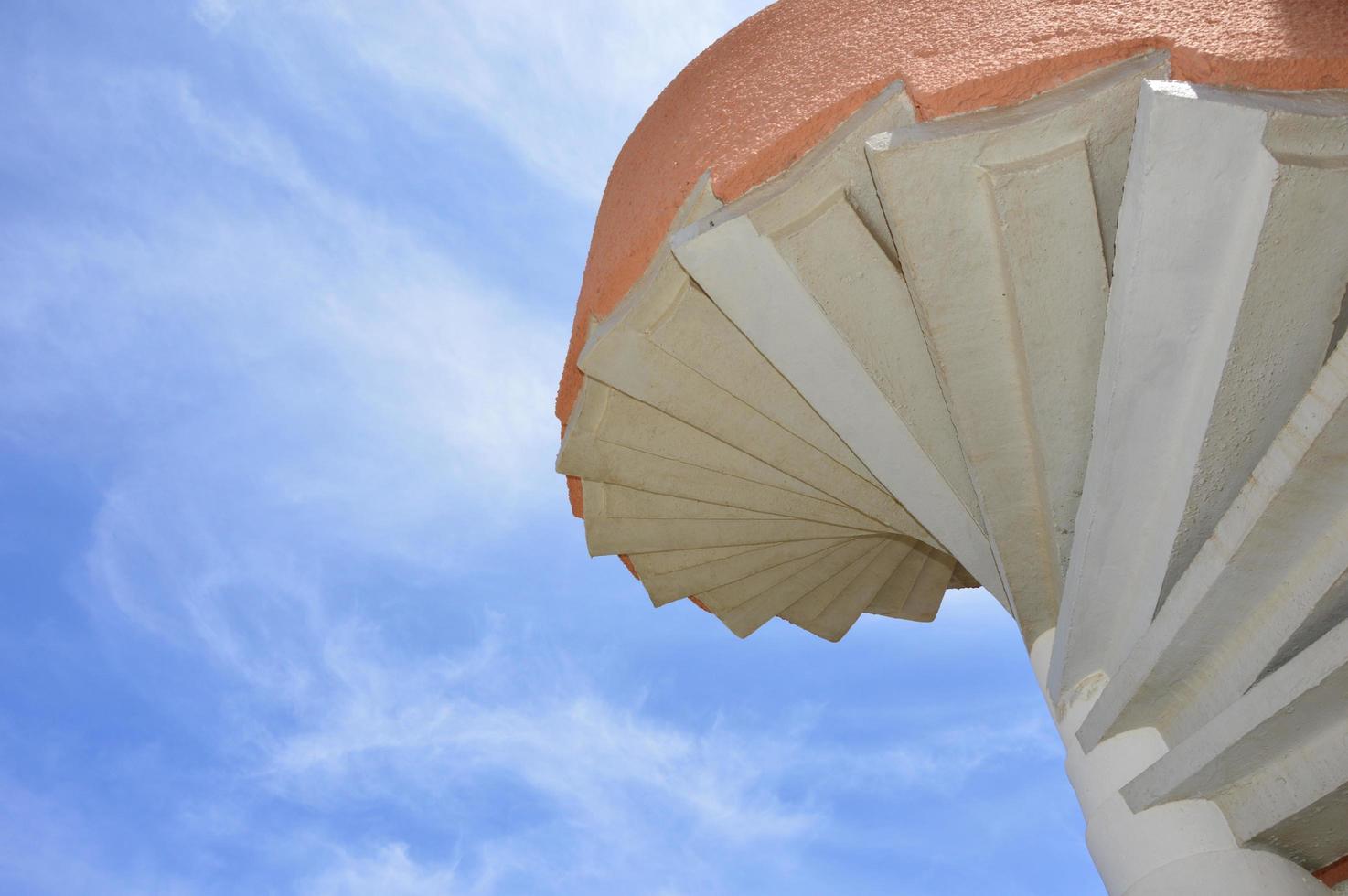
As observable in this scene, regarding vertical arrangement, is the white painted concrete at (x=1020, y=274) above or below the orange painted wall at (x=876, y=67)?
below

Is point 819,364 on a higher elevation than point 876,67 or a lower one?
lower

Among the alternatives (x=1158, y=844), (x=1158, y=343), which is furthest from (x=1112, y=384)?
(x=1158, y=844)

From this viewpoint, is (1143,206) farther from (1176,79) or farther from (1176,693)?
(1176,693)

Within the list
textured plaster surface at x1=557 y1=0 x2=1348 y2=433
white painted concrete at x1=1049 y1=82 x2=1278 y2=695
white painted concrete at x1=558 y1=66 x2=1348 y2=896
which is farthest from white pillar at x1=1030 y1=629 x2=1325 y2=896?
textured plaster surface at x1=557 y1=0 x2=1348 y2=433

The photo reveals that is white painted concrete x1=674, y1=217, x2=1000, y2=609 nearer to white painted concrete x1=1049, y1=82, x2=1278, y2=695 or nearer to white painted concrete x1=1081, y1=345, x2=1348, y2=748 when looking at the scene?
white painted concrete x1=1049, y1=82, x2=1278, y2=695

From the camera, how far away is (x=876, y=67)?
4.69 meters

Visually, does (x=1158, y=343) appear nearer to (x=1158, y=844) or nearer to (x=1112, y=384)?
(x=1112, y=384)

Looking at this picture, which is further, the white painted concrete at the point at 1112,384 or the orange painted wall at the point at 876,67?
the orange painted wall at the point at 876,67

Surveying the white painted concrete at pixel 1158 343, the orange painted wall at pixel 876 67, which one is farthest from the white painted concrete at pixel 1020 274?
the white painted concrete at pixel 1158 343

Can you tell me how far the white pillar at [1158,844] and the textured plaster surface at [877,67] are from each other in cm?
265

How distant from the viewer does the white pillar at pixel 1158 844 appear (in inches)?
179

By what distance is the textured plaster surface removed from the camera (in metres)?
4.25

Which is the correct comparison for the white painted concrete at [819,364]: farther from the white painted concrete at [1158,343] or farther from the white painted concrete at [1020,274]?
the white painted concrete at [1158,343]

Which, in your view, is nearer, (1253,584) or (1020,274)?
(1253,584)
